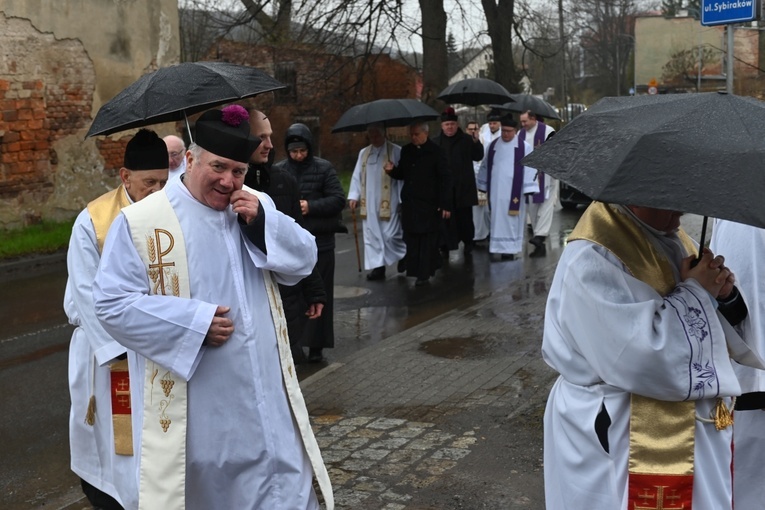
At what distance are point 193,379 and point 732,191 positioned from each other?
1861 mm

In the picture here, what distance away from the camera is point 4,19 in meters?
15.8

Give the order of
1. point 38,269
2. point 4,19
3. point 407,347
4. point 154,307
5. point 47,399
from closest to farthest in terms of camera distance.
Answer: point 154,307, point 47,399, point 407,347, point 38,269, point 4,19

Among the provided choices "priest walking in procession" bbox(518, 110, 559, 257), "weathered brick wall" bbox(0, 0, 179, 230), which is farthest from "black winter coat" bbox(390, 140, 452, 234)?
"weathered brick wall" bbox(0, 0, 179, 230)

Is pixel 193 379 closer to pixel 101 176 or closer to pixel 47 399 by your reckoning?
pixel 47 399

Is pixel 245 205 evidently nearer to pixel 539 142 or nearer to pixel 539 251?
pixel 539 251

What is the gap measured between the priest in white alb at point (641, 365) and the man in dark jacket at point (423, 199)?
837 cm

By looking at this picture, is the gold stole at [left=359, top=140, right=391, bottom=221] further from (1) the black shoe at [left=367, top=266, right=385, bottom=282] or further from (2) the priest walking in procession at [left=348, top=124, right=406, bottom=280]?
(1) the black shoe at [left=367, top=266, right=385, bottom=282]

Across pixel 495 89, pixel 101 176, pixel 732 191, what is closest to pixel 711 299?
pixel 732 191

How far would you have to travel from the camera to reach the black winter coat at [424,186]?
469 inches

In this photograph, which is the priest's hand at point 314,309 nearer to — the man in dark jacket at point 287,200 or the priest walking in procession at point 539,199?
the man in dark jacket at point 287,200

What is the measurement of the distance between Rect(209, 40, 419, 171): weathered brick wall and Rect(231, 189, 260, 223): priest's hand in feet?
73.4

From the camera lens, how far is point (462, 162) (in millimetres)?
13664

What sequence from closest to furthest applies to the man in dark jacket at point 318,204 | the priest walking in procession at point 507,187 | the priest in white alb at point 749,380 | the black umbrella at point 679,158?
the black umbrella at point 679,158 → the priest in white alb at point 749,380 → the man in dark jacket at point 318,204 → the priest walking in procession at point 507,187

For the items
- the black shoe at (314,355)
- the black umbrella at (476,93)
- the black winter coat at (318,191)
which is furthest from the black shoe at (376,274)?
the black winter coat at (318,191)
